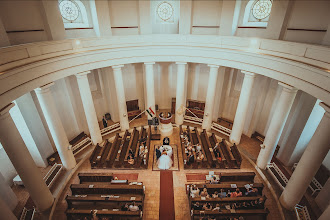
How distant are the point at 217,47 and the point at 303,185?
8.98 m

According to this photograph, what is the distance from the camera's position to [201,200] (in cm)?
912

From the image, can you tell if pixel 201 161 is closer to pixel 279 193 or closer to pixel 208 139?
pixel 208 139

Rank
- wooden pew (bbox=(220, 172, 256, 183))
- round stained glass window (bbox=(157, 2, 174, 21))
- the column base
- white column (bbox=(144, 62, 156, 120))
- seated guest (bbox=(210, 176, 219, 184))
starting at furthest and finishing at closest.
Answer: the column base
round stained glass window (bbox=(157, 2, 174, 21))
white column (bbox=(144, 62, 156, 120))
wooden pew (bbox=(220, 172, 256, 183))
seated guest (bbox=(210, 176, 219, 184))

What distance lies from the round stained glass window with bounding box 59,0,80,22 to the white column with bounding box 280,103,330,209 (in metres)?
14.7

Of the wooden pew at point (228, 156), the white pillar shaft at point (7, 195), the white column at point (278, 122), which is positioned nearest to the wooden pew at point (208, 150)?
the wooden pew at point (228, 156)

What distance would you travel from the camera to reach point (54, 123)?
1029 centimetres

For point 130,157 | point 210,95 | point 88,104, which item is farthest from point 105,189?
point 210,95

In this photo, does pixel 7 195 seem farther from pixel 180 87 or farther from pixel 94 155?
pixel 180 87

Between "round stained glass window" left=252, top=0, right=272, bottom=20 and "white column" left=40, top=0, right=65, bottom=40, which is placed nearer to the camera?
"white column" left=40, top=0, right=65, bottom=40

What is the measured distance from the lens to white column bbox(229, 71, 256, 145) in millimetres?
11456

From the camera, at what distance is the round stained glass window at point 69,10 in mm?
11633

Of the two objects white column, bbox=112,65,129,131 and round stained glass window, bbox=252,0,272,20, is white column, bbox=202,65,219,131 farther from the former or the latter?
white column, bbox=112,65,129,131

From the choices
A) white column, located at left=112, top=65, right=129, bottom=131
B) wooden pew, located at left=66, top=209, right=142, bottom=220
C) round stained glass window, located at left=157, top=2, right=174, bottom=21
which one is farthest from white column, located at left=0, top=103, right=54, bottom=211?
round stained glass window, located at left=157, top=2, right=174, bottom=21

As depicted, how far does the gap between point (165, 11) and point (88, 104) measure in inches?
384
